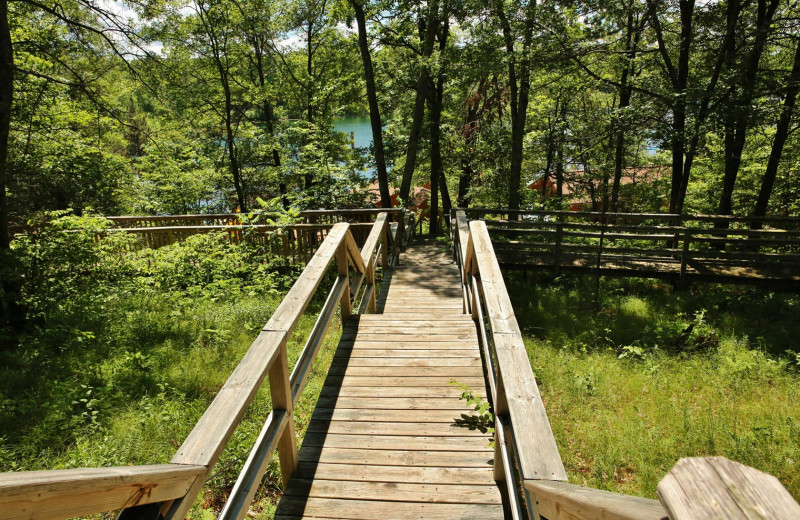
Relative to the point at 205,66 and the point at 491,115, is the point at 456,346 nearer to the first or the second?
the point at 491,115

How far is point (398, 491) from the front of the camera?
8.41ft

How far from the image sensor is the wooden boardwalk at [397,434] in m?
2.50

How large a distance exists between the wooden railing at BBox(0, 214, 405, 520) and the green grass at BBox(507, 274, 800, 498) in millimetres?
2565

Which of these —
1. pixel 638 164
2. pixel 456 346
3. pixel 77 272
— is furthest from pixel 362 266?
pixel 638 164

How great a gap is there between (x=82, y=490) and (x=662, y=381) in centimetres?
565

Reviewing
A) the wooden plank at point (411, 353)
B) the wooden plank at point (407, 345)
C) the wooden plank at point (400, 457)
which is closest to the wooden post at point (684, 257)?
the wooden plank at point (407, 345)

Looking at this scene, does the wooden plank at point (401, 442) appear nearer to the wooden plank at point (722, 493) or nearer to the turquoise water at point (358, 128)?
the wooden plank at point (722, 493)

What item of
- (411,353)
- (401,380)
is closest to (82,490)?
(401,380)

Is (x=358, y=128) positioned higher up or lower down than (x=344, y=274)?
higher up

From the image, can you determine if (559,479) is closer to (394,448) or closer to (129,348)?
(394,448)

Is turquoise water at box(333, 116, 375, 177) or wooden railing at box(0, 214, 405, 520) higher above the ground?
turquoise water at box(333, 116, 375, 177)

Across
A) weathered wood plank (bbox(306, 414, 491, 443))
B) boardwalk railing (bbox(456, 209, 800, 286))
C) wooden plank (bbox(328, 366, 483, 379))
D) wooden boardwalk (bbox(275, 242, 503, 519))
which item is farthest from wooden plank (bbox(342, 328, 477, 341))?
boardwalk railing (bbox(456, 209, 800, 286))

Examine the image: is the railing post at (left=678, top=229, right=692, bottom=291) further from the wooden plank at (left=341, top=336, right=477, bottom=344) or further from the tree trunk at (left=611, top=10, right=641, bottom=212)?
the wooden plank at (left=341, top=336, right=477, bottom=344)

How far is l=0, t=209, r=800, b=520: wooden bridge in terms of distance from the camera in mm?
907
